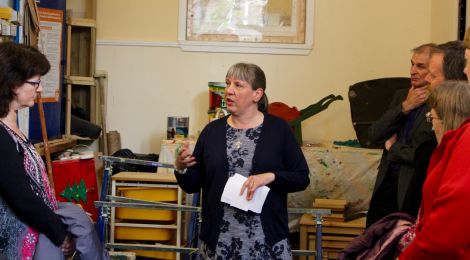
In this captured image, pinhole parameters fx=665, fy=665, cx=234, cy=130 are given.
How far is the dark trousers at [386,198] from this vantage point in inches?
112

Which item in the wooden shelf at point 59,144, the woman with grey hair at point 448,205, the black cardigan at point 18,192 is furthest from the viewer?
the wooden shelf at point 59,144

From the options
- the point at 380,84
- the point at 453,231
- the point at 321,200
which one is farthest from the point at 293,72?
the point at 453,231

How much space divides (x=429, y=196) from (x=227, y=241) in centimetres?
102

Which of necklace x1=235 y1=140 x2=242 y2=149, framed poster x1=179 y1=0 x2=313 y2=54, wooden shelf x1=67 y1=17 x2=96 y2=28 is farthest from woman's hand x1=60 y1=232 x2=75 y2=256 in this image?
framed poster x1=179 y1=0 x2=313 y2=54

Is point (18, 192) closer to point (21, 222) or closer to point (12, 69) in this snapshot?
point (21, 222)

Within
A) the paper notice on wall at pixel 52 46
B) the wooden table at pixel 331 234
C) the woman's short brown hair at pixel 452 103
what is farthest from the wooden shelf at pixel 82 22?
the woman's short brown hair at pixel 452 103

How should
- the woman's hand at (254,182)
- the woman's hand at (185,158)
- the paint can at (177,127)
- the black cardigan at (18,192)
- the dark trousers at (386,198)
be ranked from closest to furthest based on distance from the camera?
the black cardigan at (18,192) → the woman's hand at (254,182) → the woman's hand at (185,158) → the dark trousers at (386,198) → the paint can at (177,127)

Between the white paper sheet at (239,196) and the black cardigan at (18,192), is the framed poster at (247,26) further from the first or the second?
the black cardigan at (18,192)

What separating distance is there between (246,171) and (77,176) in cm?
184

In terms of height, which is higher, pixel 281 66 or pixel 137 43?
pixel 137 43

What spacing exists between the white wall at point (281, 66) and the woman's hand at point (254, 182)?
245cm

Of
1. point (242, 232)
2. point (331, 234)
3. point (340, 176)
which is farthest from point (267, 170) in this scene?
point (340, 176)

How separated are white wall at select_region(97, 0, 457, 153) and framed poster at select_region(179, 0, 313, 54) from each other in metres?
0.07

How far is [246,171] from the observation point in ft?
8.36
